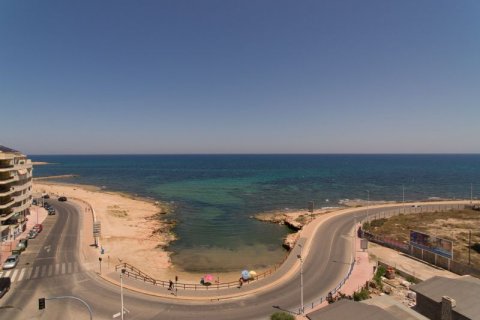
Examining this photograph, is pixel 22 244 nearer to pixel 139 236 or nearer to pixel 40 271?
pixel 40 271

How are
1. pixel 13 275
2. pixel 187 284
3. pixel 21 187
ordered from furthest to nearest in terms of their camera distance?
pixel 21 187, pixel 187 284, pixel 13 275

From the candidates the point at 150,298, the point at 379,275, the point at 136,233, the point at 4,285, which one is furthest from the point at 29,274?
the point at 379,275

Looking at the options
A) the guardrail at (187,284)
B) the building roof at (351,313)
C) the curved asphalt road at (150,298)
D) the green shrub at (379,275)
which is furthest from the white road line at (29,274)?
the green shrub at (379,275)

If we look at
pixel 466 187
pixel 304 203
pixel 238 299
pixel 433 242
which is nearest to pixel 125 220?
pixel 238 299

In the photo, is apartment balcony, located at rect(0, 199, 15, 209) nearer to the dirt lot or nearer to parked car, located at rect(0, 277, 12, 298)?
parked car, located at rect(0, 277, 12, 298)

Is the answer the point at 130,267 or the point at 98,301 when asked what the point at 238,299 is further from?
the point at 130,267
